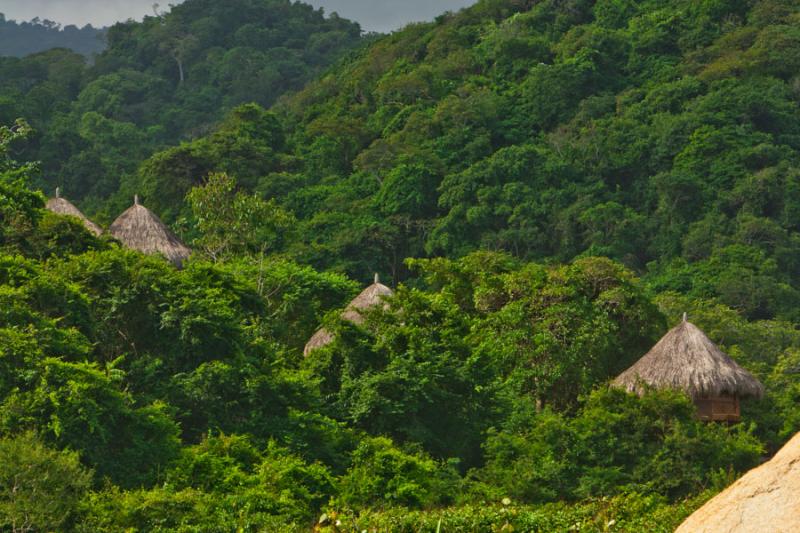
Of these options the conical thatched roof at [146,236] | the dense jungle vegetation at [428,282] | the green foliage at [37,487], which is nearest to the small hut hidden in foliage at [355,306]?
the dense jungle vegetation at [428,282]

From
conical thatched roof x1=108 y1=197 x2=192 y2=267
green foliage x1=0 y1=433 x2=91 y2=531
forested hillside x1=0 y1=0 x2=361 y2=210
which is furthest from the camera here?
forested hillside x1=0 y1=0 x2=361 y2=210

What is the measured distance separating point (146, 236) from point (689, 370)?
31.1 feet

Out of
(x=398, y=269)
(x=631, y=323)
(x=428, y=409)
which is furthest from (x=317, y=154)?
(x=428, y=409)

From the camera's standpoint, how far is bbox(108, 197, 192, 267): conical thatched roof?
23594 mm

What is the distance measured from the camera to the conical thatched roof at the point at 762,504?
5.07 meters

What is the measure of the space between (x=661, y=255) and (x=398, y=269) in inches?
257

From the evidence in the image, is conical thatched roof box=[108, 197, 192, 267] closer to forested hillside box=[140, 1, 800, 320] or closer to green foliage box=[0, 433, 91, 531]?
forested hillside box=[140, 1, 800, 320]

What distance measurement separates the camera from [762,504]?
5.15 metres

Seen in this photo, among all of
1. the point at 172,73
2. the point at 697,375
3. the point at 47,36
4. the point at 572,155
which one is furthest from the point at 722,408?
the point at 47,36

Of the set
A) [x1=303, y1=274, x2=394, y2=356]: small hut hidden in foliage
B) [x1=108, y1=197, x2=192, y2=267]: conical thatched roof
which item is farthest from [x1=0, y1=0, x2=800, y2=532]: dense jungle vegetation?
[x1=108, y1=197, x2=192, y2=267]: conical thatched roof

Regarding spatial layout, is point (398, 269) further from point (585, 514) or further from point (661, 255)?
point (585, 514)

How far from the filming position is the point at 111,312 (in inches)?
631

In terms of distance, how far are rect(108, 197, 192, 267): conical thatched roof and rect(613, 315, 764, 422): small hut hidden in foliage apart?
8180 mm

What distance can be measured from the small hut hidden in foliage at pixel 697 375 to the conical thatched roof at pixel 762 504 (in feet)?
43.6
